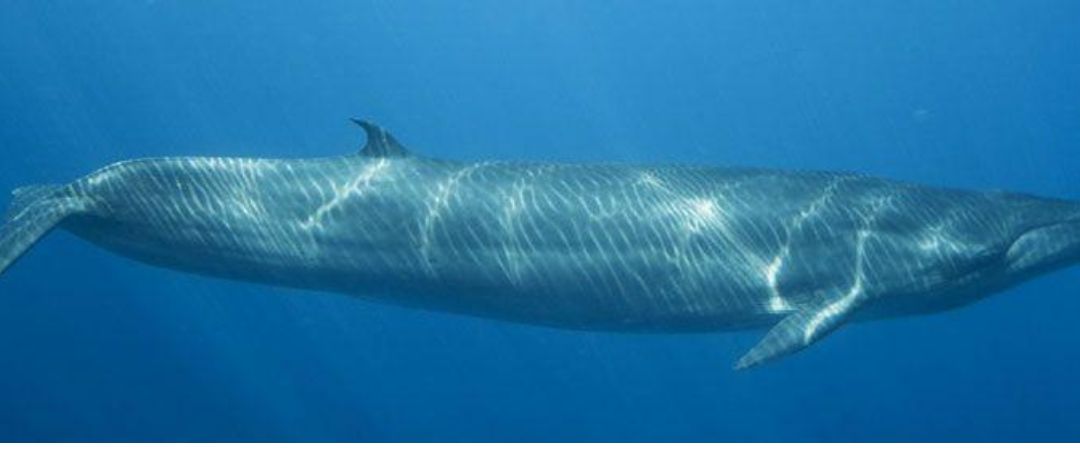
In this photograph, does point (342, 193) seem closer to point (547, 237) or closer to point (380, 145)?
point (380, 145)

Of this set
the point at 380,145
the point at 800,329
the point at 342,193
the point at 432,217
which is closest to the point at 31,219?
the point at 342,193

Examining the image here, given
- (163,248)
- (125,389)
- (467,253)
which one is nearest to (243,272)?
(163,248)

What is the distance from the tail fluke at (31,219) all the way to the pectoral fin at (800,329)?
6882 millimetres

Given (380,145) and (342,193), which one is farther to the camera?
(380,145)

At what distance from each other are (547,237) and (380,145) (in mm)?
2026

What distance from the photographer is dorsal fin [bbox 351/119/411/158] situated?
9766mm

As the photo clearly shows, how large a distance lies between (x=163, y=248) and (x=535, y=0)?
4809cm

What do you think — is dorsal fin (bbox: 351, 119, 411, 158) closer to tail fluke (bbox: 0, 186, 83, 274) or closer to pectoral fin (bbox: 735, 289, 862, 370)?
tail fluke (bbox: 0, 186, 83, 274)

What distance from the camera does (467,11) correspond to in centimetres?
5200

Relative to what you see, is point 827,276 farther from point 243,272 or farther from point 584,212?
point 243,272

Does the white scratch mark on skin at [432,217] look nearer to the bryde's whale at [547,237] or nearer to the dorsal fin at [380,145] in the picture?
the bryde's whale at [547,237]

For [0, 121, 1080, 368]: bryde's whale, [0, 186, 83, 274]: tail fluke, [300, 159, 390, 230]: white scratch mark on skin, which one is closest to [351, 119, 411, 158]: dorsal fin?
[0, 121, 1080, 368]: bryde's whale

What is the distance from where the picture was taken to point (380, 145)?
9828 mm

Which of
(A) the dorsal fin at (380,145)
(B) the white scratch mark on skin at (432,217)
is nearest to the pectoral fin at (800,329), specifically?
(B) the white scratch mark on skin at (432,217)
